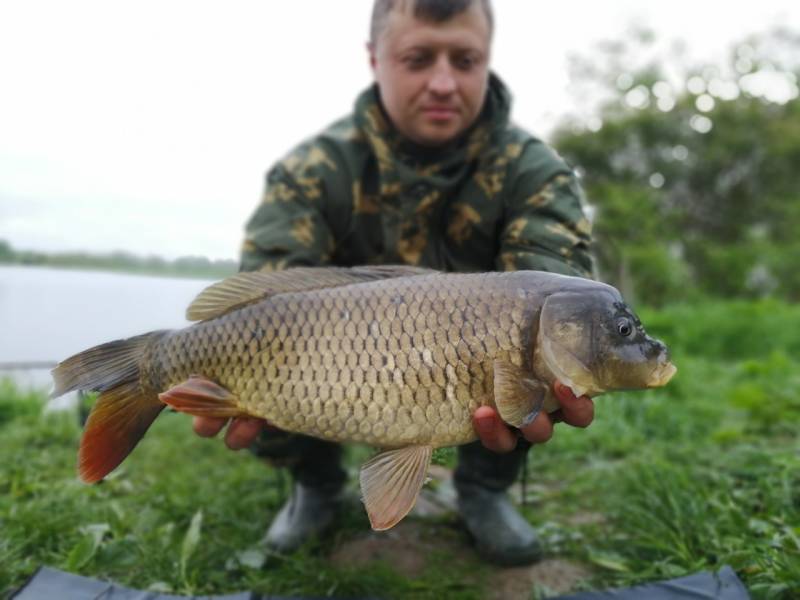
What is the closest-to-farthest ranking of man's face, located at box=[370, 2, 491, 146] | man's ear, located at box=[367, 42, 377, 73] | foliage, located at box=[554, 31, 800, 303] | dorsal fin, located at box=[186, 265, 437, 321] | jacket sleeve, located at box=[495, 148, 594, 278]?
1. dorsal fin, located at box=[186, 265, 437, 321]
2. jacket sleeve, located at box=[495, 148, 594, 278]
3. man's face, located at box=[370, 2, 491, 146]
4. man's ear, located at box=[367, 42, 377, 73]
5. foliage, located at box=[554, 31, 800, 303]

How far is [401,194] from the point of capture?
6.54ft

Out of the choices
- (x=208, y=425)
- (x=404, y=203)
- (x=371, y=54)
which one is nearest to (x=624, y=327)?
(x=208, y=425)

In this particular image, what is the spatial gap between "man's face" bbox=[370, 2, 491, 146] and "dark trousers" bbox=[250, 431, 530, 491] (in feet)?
2.89

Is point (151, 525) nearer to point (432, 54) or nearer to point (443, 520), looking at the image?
point (443, 520)

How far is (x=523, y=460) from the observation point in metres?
1.83

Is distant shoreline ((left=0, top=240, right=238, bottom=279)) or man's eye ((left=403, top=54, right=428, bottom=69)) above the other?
man's eye ((left=403, top=54, right=428, bottom=69))

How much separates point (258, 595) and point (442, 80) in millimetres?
1291

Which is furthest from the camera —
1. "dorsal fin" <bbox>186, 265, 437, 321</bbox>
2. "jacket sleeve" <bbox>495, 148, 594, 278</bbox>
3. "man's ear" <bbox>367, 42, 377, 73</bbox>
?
"man's ear" <bbox>367, 42, 377, 73</bbox>

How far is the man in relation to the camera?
1772 mm

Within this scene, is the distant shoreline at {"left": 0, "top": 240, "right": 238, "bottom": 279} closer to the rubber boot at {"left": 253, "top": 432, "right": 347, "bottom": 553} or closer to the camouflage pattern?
the camouflage pattern

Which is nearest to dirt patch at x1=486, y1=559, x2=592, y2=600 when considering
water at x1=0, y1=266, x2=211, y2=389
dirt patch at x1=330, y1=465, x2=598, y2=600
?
dirt patch at x1=330, y1=465, x2=598, y2=600

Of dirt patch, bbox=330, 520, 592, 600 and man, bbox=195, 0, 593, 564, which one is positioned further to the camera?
man, bbox=195, 0, 593, 564

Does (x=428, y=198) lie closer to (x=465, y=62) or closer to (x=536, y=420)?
(x=465, y=62)

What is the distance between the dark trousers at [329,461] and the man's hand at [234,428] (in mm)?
313
